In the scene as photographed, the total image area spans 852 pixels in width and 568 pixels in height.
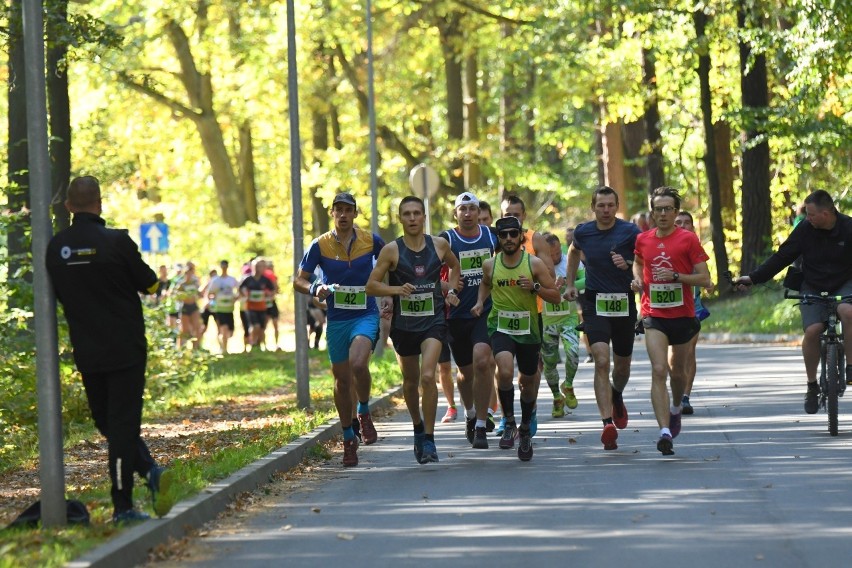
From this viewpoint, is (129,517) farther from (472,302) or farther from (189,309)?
(189,309)

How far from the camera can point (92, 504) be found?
383 inches

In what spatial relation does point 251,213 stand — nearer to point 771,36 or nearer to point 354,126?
point 354,126

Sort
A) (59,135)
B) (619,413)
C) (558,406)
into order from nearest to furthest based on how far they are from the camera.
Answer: (619,413) → (558,406) → (59,135)

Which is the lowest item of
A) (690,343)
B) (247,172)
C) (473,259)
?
(690,343)

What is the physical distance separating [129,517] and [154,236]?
27.7 meters

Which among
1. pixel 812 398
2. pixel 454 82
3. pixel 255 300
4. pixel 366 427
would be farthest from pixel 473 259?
pixel 454 82

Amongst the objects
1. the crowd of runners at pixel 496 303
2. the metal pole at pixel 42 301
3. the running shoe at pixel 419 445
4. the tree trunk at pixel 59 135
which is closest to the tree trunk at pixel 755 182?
the tree trunk at pixel 59 135

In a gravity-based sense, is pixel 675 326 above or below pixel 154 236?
below

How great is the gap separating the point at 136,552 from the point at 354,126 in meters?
40.1

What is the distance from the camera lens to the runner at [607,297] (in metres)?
12.9

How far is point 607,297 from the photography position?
12953 millimetres

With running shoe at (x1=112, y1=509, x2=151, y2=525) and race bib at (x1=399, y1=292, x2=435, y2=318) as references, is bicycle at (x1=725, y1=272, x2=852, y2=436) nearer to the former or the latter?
race bib at (x1=399, y1=292, x2=435, y2=318)

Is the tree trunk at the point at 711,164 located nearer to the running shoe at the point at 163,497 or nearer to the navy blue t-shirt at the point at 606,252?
the navy blue t-shirt at the point at 606,252

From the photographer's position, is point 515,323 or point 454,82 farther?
point 454,82
